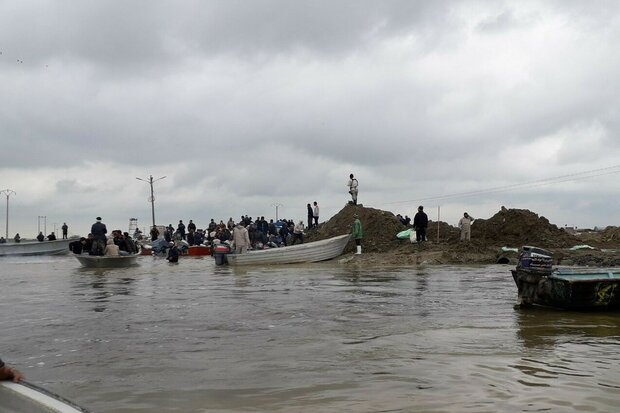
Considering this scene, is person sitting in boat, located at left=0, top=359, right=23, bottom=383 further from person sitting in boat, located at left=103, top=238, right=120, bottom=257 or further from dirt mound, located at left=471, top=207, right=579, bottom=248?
dirt mound, located at left=471, top=207, right=579, bottom=248

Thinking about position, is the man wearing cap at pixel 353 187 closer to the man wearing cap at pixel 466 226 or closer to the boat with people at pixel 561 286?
the man wearing cap at pixel 466 226

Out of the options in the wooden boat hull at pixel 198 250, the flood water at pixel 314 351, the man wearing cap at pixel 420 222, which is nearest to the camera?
the flood water at pixel 314 351

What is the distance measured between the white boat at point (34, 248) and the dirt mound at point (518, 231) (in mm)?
29379

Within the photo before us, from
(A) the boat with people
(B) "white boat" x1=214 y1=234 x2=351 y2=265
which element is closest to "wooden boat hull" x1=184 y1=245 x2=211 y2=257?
(B) "white boat" x1=214 y1=234 x2=351 y2=265

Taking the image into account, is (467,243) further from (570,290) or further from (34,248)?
(34,248)

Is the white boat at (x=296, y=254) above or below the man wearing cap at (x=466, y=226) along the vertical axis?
below

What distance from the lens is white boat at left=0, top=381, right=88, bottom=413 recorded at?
3.78 m

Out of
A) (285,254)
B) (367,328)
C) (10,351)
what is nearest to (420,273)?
(285,254)


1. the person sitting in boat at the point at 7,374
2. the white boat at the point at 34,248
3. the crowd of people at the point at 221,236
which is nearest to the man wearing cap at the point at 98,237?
the crowd of people at the point at 221,236

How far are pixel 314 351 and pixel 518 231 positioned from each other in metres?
23.9

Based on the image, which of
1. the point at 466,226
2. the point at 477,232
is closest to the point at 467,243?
the point at 466,226

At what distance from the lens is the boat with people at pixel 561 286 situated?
1120cm

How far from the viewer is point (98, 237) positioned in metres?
26.9

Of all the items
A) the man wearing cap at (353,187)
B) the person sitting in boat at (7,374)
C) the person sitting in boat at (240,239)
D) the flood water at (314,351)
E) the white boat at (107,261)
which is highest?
the man wearing cap at (353,187)
